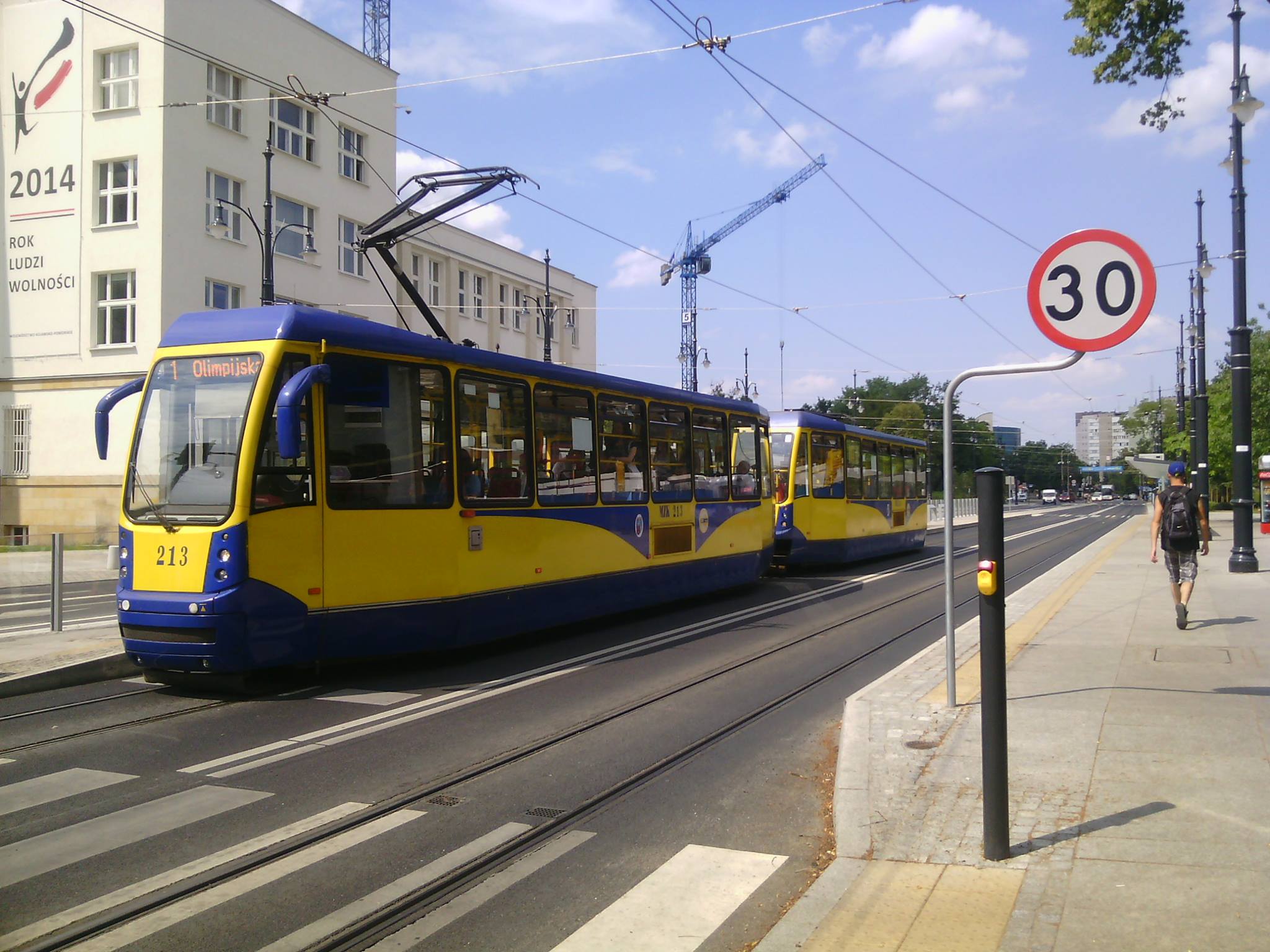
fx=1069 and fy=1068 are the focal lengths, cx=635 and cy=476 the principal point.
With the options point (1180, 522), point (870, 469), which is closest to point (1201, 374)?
point (870, 469)

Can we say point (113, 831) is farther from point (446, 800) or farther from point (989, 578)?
point (989, 578)

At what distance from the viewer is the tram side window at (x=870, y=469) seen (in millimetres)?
24594

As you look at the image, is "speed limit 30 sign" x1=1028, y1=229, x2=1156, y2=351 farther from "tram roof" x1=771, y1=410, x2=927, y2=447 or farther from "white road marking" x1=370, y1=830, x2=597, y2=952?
"tram roof" x1=771, y1=410, x2=927, y2=447

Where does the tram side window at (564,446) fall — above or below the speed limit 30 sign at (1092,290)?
below

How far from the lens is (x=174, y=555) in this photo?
8703 mm

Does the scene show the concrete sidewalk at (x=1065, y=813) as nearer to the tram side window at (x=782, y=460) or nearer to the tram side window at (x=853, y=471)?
the tram side window at (x=782, y=460)

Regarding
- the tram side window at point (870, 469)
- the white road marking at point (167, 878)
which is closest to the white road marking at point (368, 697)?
the white road marking at point (167, 878)

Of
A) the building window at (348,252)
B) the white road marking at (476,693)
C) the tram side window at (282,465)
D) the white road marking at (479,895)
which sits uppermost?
the building window at (348,252)

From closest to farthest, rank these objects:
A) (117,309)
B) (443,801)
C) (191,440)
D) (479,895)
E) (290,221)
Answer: (479,895) < (443,801) < (191,440) < (117,309) < (290,221)

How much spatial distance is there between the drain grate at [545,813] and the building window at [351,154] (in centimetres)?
3278

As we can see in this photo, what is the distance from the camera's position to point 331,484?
9188mm

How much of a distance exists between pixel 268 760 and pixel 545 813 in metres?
2.14

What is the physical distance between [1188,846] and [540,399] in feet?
27.5

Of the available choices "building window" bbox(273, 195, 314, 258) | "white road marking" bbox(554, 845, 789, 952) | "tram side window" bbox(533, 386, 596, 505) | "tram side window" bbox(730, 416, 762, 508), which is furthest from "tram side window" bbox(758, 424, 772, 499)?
"building window" bbox(273, 195, 314, 258)
